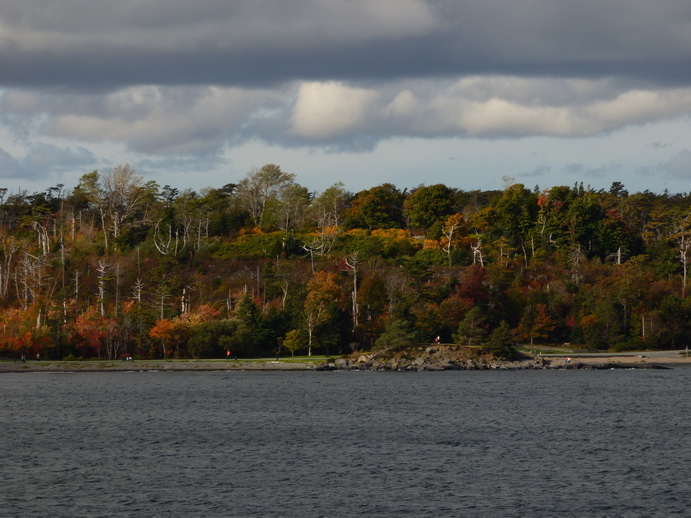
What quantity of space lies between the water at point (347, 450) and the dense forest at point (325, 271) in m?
25.3

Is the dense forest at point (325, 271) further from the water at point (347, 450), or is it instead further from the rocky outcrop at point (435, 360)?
the water at point (347, 450)

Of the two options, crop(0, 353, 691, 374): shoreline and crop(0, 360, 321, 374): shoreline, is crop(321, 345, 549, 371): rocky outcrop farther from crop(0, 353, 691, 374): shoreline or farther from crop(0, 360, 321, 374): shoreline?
crop(0, 360, 321, 374): shoreline

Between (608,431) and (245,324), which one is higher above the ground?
(245,324)

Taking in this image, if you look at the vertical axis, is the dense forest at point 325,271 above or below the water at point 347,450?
above

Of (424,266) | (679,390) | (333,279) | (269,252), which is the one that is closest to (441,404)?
(679,390)

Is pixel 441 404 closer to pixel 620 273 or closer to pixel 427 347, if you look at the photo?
pixel 427 347

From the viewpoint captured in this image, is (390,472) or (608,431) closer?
(390,472)

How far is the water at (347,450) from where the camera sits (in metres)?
40.3

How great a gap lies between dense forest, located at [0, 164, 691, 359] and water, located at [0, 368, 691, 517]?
2534 cm

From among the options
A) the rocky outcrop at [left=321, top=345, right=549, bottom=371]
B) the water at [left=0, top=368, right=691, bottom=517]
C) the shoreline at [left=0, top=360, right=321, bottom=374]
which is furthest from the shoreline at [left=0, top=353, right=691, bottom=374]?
the water at [left=0, top=368, right=691, bottom=517]

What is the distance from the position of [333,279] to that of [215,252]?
1264 inches

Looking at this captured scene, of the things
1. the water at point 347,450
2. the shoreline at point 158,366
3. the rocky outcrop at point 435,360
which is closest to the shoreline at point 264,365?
the shoreline at point 158,366

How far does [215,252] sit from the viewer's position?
155250 millimetres

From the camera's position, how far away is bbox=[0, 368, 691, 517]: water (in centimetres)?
4034
